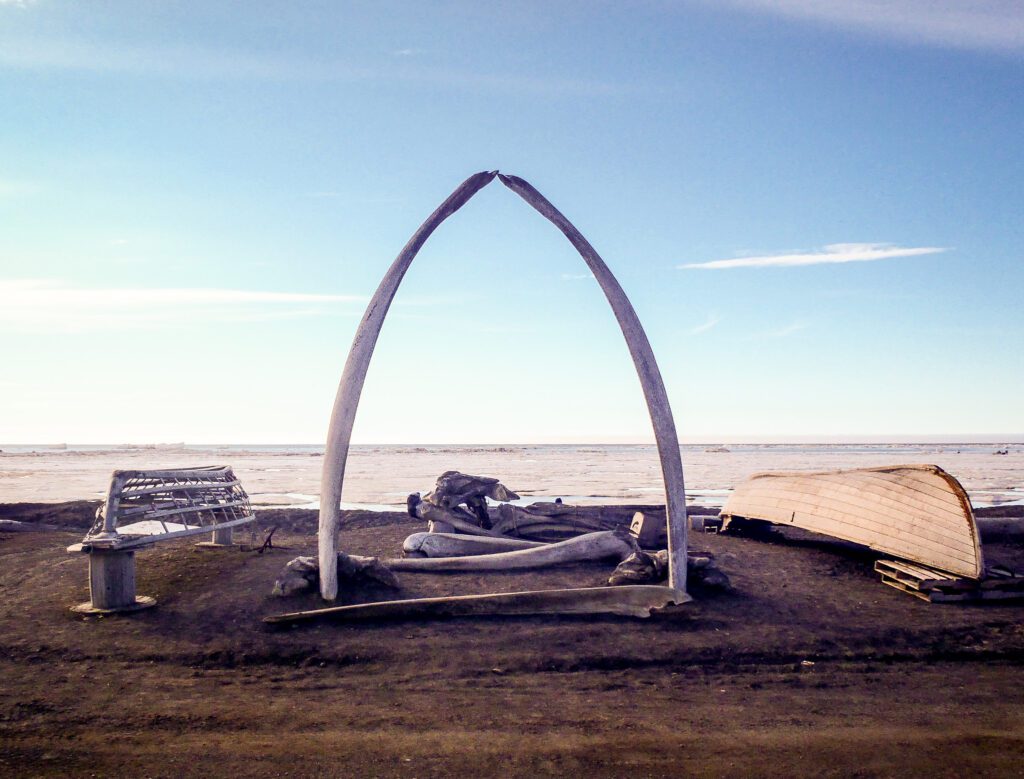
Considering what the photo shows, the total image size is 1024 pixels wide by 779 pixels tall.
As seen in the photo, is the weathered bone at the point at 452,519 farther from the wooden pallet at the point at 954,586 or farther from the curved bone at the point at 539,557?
the wooden pallet at the point at 954,586

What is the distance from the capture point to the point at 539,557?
36.0 ft

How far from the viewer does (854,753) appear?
496 cm

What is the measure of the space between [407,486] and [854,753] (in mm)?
28539

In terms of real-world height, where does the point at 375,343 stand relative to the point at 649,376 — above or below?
above

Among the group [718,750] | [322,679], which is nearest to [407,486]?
[322,679]

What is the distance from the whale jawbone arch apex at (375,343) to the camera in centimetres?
887

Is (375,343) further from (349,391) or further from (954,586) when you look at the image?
(954,586)

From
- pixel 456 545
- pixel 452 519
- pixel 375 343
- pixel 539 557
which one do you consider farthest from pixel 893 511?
pixel 375 343

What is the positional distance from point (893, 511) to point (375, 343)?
781 centimetres

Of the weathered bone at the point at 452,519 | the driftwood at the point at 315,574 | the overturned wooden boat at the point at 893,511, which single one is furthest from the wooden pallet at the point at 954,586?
the driftwood at the point at 315,574

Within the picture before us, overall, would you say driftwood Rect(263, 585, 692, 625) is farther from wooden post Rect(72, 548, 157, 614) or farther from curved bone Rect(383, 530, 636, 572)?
wooden post Rect(72, 548, 157, 614)

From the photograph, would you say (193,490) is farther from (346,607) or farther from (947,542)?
(947,542)

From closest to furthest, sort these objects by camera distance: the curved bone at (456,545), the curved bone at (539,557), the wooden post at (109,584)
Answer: the wooden post at (109,584), the curved bone at (539,557), the curved bone at (456,545)

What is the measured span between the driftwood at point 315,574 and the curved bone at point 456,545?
187 centimetres
